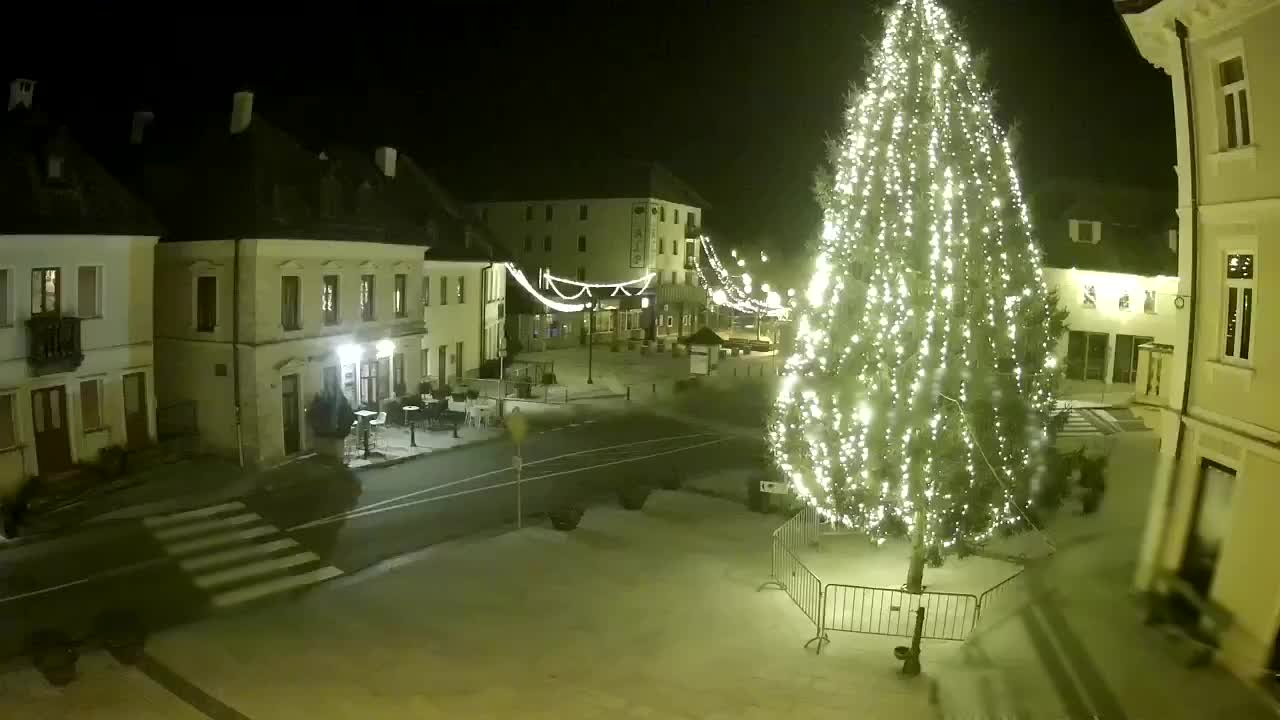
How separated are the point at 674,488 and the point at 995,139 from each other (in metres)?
12.8

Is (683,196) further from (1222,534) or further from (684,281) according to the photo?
(1222,534)

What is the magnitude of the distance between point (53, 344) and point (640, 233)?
4313 cm

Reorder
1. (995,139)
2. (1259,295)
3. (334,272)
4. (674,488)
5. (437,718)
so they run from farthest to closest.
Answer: (334,272)
(674,488)
(995,139)
(1259,295)
(437,718)

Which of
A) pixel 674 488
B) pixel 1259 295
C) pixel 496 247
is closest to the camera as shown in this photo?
pixel 1259 295

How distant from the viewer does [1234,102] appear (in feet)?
42.9

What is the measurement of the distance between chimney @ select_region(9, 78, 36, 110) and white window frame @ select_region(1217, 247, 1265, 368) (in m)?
27.5

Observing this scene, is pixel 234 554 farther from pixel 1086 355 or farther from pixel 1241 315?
pixel 1086 355

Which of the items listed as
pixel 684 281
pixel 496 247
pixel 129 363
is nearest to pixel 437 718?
pixel 129 363

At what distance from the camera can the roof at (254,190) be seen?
86.7ft

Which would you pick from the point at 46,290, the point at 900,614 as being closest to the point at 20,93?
the point at 46,290

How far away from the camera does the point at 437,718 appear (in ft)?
35.9

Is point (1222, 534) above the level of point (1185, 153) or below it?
below

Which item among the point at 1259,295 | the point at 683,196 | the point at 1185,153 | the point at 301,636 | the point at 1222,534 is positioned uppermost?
the point at 683,196

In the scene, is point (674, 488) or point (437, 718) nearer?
point (437, 718)
